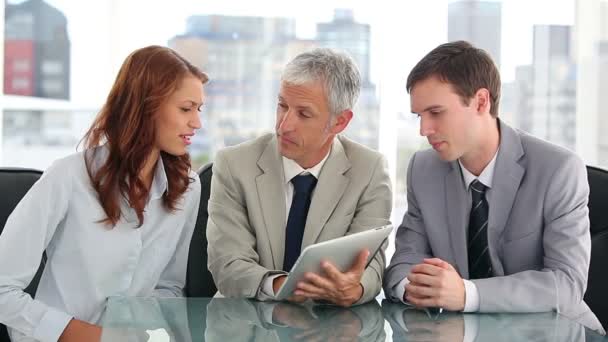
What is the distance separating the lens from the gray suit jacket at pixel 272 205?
7.63 feet

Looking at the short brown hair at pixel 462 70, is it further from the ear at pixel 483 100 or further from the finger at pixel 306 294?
the finger at pixel 306 294

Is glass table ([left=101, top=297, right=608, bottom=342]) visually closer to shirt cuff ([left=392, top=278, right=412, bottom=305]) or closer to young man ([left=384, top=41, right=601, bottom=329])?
shirt cuff ([left=392, top=278, right=412, bottom=305])

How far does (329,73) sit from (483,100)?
1.41ft

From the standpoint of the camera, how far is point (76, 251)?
6.77 ft

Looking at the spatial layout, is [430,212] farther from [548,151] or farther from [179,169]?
[179,169]

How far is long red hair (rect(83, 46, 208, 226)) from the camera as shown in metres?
2.07

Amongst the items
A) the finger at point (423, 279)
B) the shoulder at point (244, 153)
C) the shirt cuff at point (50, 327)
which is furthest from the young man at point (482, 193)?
the shirt cuff at point (50, 327)

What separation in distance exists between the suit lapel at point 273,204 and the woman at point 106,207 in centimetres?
30

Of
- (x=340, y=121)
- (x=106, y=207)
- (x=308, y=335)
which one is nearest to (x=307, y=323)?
(x=308, y=335)

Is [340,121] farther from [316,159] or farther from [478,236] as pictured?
[478,236]

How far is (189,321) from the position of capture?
1747 millimetres

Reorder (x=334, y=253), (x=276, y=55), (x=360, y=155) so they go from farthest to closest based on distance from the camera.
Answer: (x=276, y=55) < (x=360, y=155) < (x=334, y=253)

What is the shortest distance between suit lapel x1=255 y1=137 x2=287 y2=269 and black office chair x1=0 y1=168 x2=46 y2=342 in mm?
668

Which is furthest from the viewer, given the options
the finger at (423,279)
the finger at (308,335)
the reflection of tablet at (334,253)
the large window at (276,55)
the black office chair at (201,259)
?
the large window at (276,55)
